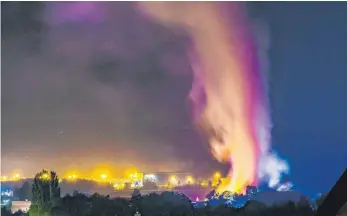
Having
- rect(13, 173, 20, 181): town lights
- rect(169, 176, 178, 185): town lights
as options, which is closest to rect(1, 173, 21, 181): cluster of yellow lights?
rect(13, 173, 20, 181): town lights

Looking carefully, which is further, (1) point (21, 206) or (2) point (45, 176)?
(2) point (45, 176)

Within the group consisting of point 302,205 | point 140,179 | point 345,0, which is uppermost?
point 345,0

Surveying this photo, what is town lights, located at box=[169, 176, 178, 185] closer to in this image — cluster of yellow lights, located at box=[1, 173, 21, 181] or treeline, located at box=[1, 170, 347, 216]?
treeline, located at box=[1, 170, 347, 216]

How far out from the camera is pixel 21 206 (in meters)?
10.4

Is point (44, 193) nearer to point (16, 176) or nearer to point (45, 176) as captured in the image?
point (45, 176)

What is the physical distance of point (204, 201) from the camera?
1138 cm

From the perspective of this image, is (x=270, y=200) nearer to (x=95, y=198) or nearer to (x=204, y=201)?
(x=204, y=201)

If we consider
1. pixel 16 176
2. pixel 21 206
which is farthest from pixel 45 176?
pixel 21 206

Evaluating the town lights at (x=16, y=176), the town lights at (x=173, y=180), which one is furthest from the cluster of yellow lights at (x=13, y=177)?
the town lights at (x=173, y=180)

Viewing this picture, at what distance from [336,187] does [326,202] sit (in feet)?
0.54

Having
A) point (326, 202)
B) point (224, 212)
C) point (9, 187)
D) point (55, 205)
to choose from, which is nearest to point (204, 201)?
point (224, 212)

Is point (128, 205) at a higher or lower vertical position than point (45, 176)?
lower

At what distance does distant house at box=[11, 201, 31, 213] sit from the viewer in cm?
1031

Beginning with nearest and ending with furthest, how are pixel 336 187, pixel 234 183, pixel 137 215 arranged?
pixel 336 187 < pixel 137 215 < pixel 234 183
